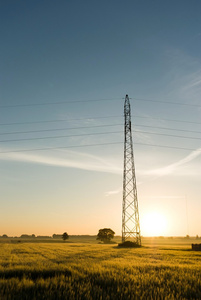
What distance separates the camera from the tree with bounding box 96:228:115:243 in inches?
5354

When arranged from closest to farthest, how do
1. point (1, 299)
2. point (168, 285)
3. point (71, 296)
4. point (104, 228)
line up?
point (1, 299) < point (71, 296) < point (168, 285) < point (104, 228)

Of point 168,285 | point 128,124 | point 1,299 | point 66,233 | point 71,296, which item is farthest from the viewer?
point 66,233

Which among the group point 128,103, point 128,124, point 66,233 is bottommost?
point 66,233

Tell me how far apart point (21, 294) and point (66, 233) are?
165582 millimetres

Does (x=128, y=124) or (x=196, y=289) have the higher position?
(x=128, y=124)

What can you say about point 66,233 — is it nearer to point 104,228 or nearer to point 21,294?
point 104,228

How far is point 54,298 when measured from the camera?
8.34 meters

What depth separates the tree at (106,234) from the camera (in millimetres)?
136000

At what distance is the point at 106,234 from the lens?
138000 millimetres

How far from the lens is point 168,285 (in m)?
10.9

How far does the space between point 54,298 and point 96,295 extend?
1.47 m

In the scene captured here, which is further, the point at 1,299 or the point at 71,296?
the point at 71,296

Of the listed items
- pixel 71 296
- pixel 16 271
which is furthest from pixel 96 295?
pixel 16 271

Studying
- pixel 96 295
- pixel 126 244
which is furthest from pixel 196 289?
pixel 126 244
